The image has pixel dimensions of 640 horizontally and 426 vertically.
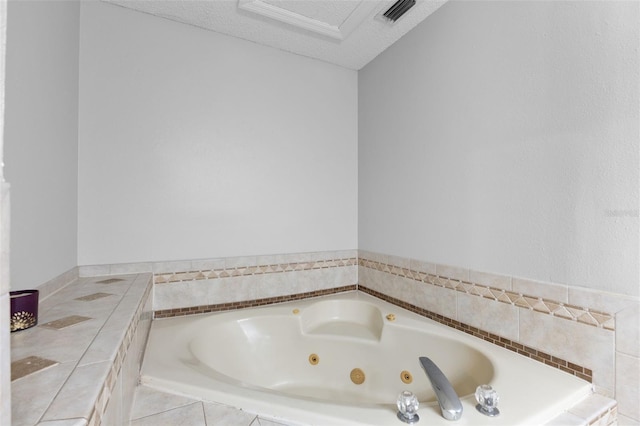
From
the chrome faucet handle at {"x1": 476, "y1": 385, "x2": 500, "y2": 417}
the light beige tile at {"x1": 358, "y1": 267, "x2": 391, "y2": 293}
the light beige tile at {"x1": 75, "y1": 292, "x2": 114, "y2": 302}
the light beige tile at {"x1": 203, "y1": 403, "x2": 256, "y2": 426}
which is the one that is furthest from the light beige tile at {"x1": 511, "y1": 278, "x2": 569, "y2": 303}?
the light beige tile at {"x1": 75, "y1": 292, "x2": 114, "y2": 302}

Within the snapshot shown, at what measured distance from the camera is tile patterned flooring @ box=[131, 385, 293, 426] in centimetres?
86

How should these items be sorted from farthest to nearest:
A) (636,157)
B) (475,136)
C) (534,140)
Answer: (475,136)
(534,140)
(636,157)

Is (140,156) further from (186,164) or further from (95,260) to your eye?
(95,260)

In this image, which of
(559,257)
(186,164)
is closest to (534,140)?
(559,257)

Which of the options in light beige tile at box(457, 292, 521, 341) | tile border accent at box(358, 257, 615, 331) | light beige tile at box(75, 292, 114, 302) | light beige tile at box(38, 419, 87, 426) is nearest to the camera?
light beige tile at box(38, 419, 87, 426)

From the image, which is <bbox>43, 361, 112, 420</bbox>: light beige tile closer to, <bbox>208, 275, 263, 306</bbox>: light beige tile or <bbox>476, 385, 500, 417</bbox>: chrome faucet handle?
<bbox>476, 385, 500, 417</bbox>: chrome faucet handle

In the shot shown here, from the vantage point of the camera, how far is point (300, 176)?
6.97 feet

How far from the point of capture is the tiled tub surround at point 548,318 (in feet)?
3.17

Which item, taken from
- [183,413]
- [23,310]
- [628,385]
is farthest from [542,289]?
[23,310]

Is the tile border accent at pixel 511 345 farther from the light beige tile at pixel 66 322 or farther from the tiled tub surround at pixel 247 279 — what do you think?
the light beige tile at pixel 66 322

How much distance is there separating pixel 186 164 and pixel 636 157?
197cm

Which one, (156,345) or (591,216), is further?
(156,345)

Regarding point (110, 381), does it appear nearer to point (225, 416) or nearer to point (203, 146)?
point (225, 416)

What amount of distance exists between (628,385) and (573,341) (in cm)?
17
